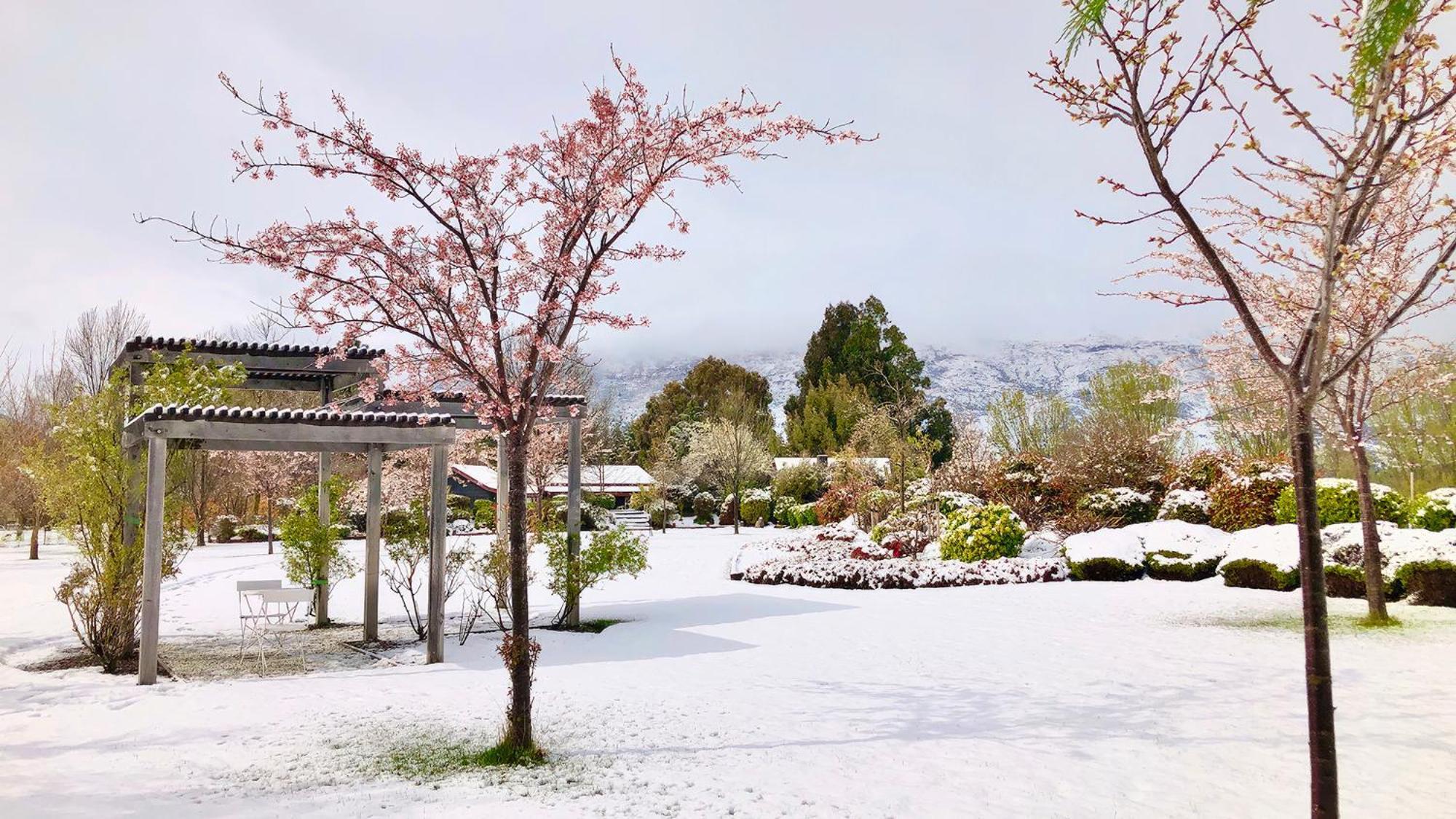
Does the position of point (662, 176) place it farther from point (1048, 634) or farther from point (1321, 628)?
point (1048, 634)

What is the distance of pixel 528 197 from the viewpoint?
236 inches

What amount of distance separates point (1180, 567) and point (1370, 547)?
4.45m

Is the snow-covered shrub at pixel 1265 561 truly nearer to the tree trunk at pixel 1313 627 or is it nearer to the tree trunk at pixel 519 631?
the tree trunk at pixel 1313 627

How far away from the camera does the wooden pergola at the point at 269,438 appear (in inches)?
307

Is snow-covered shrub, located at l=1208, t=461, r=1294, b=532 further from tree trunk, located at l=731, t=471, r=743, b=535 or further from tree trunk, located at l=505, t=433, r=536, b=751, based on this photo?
tree trunk, located at l=731, t=471, r=743, b=535

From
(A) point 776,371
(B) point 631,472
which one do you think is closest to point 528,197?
(B) point 631,472

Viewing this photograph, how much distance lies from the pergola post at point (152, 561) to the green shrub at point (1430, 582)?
527 inches

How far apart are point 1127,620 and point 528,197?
8.35m

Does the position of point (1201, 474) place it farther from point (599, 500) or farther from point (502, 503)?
point (599, 500)

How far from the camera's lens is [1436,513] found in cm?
1234

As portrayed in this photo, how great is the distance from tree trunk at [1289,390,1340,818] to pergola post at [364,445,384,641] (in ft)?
30.4

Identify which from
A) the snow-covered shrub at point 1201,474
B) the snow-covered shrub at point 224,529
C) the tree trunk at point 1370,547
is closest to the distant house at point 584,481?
the snow-covered shrub at point 224,529

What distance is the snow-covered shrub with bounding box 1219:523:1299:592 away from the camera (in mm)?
12078

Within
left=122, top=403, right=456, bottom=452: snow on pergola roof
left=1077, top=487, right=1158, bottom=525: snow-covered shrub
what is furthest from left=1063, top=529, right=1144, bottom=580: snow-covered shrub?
left=122, top=403, right=456, bottom=452: snow on pergola roof
